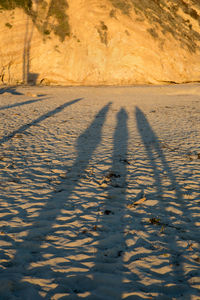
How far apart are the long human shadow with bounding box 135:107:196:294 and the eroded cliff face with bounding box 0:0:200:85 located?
61.3 ft

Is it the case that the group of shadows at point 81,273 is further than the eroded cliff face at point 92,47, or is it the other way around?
the eroded cliff face at point 92,47

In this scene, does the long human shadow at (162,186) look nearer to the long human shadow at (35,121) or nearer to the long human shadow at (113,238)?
the long human shadow at (113,238)

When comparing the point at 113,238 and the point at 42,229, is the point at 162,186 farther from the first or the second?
the point at 42,229

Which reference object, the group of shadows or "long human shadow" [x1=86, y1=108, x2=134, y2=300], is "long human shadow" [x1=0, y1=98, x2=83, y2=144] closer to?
"long human shadow" [x1=86, y1=108, x2=134, y2=300]

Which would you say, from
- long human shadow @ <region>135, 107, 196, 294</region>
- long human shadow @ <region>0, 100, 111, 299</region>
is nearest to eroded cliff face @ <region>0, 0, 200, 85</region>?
long human shadow @ <region>135, 107, 196, 294</region>

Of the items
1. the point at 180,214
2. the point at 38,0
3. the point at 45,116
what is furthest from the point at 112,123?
the point at 38,0

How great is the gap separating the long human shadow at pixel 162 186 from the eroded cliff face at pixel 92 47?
1867 cm

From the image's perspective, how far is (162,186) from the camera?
5.68m

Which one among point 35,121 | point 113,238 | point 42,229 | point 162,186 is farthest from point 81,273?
point 35,121

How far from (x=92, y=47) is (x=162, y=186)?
Result: 1063 inches

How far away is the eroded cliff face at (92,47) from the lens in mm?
28000

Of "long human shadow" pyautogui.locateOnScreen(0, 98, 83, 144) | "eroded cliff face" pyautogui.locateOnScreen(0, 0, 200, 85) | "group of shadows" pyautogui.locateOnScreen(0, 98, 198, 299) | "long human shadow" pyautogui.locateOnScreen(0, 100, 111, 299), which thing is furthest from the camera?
"eroded cliff face" pyautogui.locateOnScreen(0, 0, 200, 85)

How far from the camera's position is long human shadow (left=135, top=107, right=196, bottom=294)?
319cm

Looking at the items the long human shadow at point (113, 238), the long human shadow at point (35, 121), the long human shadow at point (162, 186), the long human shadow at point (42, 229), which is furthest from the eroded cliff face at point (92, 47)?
the long human shadow at point (113, 238)
